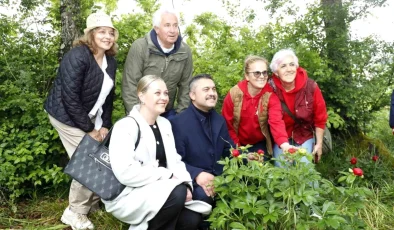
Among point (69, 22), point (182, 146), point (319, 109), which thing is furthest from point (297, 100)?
point (69, 22)

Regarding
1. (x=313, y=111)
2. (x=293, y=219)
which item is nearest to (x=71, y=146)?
(x=293, y=219)

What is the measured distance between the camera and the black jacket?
148 inches

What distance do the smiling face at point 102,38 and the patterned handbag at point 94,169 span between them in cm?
85

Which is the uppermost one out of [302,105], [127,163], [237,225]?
[302,105]

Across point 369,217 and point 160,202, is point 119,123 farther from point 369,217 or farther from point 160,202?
point 369,217

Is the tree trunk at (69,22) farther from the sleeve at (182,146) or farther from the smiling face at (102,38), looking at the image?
the sleeve at (182,146)

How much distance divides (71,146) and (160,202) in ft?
4.17

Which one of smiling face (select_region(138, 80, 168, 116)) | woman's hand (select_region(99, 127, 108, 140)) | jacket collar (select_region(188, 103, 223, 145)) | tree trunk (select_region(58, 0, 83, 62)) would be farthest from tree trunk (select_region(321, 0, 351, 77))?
tree trunk (select_region(58, 0, 83, 62))

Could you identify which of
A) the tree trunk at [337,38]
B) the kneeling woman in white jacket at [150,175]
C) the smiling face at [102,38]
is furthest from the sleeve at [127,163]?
the tree trunk at [337,38]

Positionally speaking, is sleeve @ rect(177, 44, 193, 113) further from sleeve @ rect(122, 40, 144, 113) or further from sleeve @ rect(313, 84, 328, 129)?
sleeve @ rect(313, 84, 328, 129)

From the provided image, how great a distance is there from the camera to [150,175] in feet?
11.1

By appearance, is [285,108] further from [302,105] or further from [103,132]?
[103,132]

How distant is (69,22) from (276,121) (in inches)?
107

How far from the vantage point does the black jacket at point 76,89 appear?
375cm
